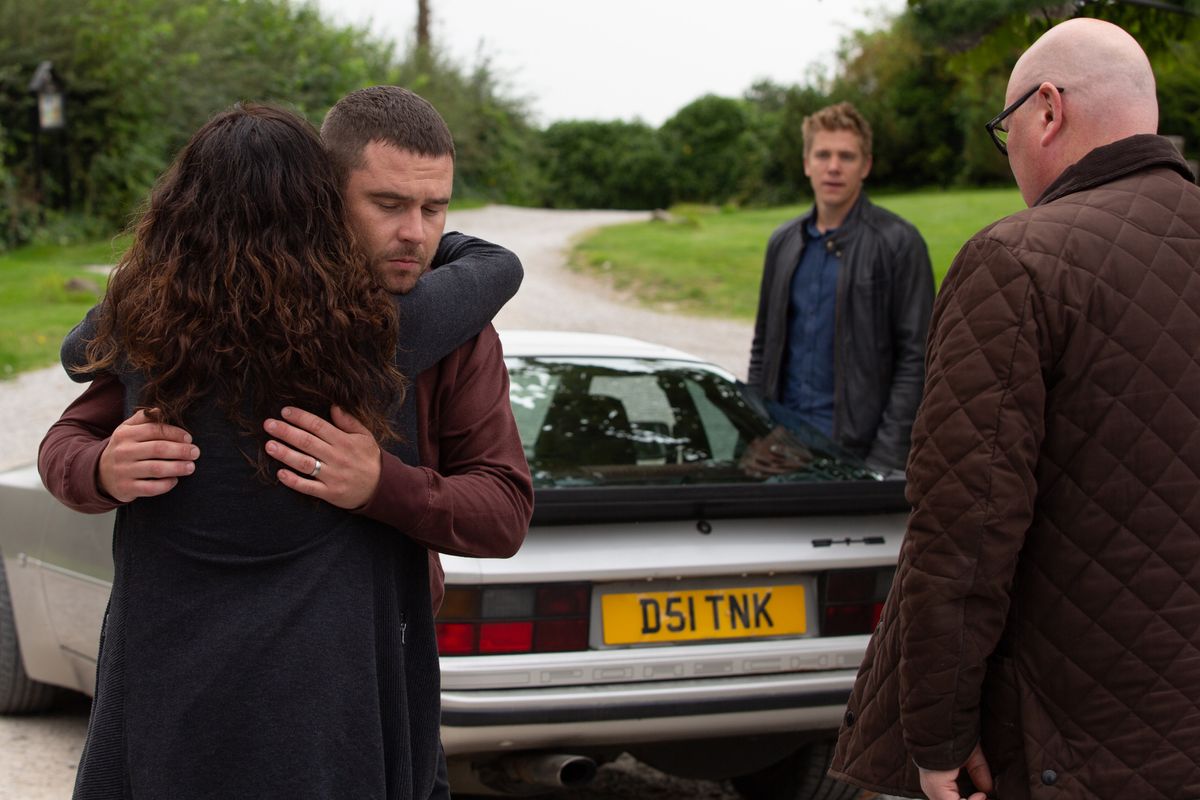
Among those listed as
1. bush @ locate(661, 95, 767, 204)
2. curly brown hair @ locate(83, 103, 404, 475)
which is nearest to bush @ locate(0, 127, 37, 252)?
curly brown hair @ locate(83, 103, 404, 475)

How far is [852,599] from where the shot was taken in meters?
3.47

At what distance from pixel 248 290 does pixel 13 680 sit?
3284 millimetres

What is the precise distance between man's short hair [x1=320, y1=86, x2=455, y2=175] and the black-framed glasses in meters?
0.89

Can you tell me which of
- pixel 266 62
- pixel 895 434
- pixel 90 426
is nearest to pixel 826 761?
pixel 895 434

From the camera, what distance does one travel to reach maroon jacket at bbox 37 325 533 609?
186 cm

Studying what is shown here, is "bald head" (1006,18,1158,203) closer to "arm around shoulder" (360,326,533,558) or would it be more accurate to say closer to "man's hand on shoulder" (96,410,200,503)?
"arm around shoulder" (360,326,533,558)

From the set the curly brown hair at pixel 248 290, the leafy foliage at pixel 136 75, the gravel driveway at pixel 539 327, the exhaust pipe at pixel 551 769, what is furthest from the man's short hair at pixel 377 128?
the leafy foliage at pixel 136 75

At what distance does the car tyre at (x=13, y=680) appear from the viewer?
14.5 ft

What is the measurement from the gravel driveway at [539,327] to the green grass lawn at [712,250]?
22.8 inches

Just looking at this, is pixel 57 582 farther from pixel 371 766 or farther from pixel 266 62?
pixel 266 62

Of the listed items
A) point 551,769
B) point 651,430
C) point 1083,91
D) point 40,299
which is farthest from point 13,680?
point 40,299

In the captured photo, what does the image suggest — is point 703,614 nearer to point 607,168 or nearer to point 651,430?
point 651,430

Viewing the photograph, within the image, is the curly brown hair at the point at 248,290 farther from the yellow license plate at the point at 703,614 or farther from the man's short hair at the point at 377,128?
the yellow license plate at the point at 703,614

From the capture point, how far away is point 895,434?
4.71 metres
